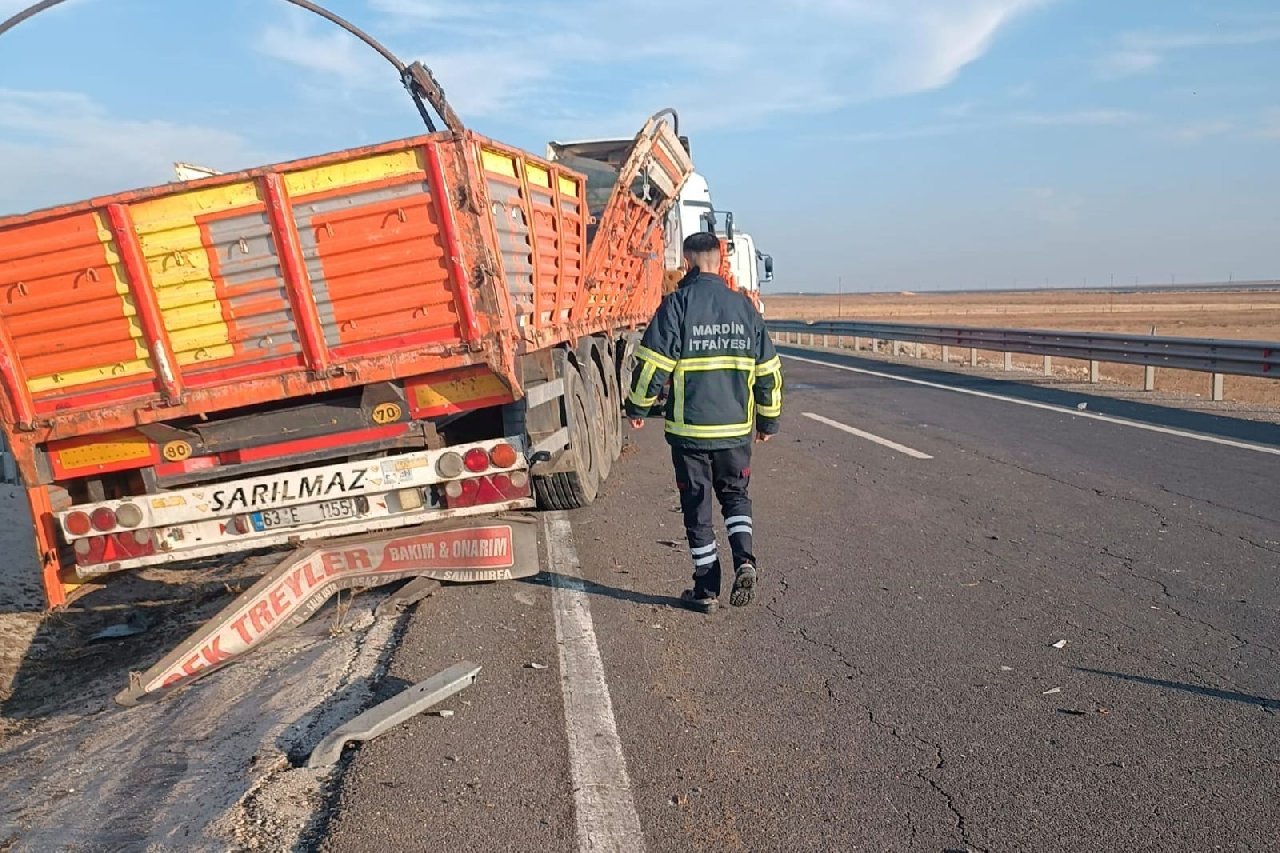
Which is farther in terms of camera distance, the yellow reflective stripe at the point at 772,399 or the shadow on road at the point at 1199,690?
the yellow reflective stripe at the point at 772,399

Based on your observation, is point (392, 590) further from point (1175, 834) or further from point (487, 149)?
point (1175, 834)

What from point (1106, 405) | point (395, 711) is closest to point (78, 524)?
point (395, 711)

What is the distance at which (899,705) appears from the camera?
4.12 metres

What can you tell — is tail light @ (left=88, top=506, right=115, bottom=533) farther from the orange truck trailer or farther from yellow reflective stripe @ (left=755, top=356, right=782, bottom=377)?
yellow reflective stripe @ (left=755, top=356, right=782, bottom=377)

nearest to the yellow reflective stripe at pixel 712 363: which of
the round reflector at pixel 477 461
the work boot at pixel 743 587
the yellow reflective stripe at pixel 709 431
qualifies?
the yellow reflective stripe at pixel 709 431

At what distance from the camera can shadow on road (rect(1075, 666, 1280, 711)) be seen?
159 inches

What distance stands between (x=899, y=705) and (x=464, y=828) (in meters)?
1.78

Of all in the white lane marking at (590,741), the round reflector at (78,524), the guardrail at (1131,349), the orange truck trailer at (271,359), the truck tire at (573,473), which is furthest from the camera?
the guardrail at (1131,349)

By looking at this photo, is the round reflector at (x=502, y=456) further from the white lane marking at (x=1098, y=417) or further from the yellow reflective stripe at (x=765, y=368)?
the white lane marking at (x=1098, y=417)

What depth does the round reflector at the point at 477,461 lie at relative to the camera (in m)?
6.17

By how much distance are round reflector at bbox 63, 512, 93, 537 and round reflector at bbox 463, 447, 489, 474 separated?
2.08 metres

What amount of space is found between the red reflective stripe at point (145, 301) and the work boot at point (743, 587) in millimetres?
3097

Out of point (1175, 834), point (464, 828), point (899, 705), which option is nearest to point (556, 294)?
point (899, 705)

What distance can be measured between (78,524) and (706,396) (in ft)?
11.5
